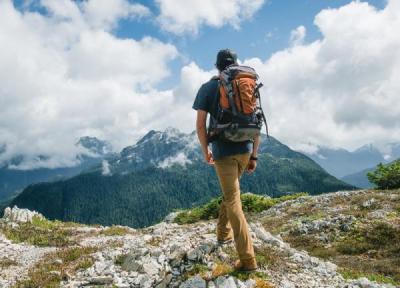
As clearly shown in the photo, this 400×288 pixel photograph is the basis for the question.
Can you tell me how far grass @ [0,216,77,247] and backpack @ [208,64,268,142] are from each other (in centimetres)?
1362

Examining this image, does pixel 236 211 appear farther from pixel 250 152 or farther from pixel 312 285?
pixel 312 285

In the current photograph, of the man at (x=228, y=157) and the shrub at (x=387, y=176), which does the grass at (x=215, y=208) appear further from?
the man at (x=228, y=157)

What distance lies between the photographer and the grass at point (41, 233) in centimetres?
2145

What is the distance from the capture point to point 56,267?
48.7 ft

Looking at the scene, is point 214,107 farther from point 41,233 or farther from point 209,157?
point 41,233

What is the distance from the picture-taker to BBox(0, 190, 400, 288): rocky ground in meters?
11.6

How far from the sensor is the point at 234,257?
40.2ft

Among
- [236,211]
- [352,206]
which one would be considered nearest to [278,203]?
[352,206]

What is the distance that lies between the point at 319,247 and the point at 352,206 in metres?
7.46

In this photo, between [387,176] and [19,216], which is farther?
[387,176]

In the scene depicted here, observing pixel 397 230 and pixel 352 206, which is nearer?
pixel 397 230

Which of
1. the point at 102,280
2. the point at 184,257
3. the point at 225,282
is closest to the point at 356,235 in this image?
the point at 184,257

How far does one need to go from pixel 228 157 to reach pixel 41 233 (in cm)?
1739

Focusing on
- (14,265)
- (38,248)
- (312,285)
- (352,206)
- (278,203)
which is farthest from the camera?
(278,203)
